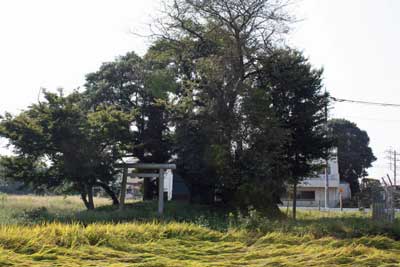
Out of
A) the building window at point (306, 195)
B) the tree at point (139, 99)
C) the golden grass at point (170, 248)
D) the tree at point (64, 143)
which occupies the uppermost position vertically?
the tree at point (139, 99)

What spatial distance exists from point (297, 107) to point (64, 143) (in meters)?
10.3

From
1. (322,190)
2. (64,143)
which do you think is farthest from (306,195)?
(64,143)

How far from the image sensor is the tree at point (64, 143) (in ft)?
53.5

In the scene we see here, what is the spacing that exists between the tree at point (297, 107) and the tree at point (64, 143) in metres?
6.47

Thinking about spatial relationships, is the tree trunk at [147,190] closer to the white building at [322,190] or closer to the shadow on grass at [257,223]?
the shadow on grass at [257,223]

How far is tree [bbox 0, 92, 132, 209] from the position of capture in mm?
16297

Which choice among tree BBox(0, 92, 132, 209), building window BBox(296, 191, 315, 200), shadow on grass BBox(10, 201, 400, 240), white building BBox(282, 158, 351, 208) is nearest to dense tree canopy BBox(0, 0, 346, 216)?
tree BBox(0, 92, 132, 209)

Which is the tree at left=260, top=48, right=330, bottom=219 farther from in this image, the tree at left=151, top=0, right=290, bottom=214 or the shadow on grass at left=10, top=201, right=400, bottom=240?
the shadow on grass at left=10, top=201, right=400, bottom=240

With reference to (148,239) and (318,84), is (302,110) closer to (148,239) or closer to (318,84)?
(318,84)

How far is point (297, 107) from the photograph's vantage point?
2067cm

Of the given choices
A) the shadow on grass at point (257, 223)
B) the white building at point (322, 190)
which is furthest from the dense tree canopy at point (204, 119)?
the white building at point (322, 190)

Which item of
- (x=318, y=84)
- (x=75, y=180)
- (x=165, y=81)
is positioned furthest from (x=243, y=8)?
(x=75, y=180)

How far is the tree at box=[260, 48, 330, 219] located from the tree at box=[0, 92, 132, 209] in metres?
6.47

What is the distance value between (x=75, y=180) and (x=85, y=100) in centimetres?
612
